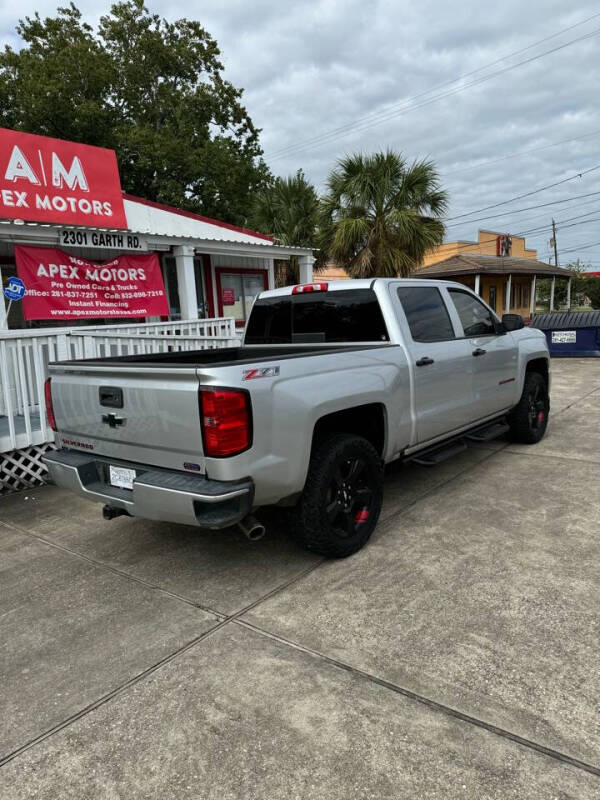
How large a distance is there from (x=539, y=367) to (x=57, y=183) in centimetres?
786

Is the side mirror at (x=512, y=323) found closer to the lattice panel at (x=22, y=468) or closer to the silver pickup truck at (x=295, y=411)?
the silver pickup truck at (x=295, y=411)

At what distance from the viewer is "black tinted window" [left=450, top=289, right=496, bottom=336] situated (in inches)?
204

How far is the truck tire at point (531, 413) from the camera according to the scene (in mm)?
6246

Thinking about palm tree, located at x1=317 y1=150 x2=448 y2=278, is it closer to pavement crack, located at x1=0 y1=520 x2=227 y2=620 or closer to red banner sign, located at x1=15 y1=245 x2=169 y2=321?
red banner sign, located at x1=15 y1=245 x2=169 y2=321

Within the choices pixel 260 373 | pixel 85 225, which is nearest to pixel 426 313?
pixel 260 373

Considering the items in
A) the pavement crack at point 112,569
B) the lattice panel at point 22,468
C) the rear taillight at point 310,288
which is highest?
the rear taillight at point 310,288

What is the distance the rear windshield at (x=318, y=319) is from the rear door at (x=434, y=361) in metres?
0.24

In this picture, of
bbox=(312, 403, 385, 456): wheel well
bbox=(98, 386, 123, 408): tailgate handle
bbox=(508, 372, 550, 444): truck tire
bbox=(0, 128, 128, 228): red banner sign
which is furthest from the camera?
bbox=(0, 128, 128, 228): red banner sign

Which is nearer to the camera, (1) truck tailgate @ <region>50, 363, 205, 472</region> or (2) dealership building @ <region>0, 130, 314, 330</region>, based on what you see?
(1) truck tailgate @ <region>50, 363, 205, 472</region>

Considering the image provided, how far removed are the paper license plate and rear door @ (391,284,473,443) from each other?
2167 millimetres

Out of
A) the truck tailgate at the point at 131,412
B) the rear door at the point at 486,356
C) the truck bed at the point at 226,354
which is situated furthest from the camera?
the rear door at the point at 486,356

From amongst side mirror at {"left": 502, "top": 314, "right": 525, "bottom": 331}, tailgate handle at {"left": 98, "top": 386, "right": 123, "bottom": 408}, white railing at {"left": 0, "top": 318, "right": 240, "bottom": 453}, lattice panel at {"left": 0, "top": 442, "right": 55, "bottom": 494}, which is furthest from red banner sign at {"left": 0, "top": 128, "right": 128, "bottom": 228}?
side mirror at {"left": 502, "top": 314, "right": 525, "bottom": 331}

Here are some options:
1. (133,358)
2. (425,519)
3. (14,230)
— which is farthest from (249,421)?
(14,230)

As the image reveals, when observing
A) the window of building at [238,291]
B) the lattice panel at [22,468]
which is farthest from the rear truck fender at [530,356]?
the window of building at [238,291]
